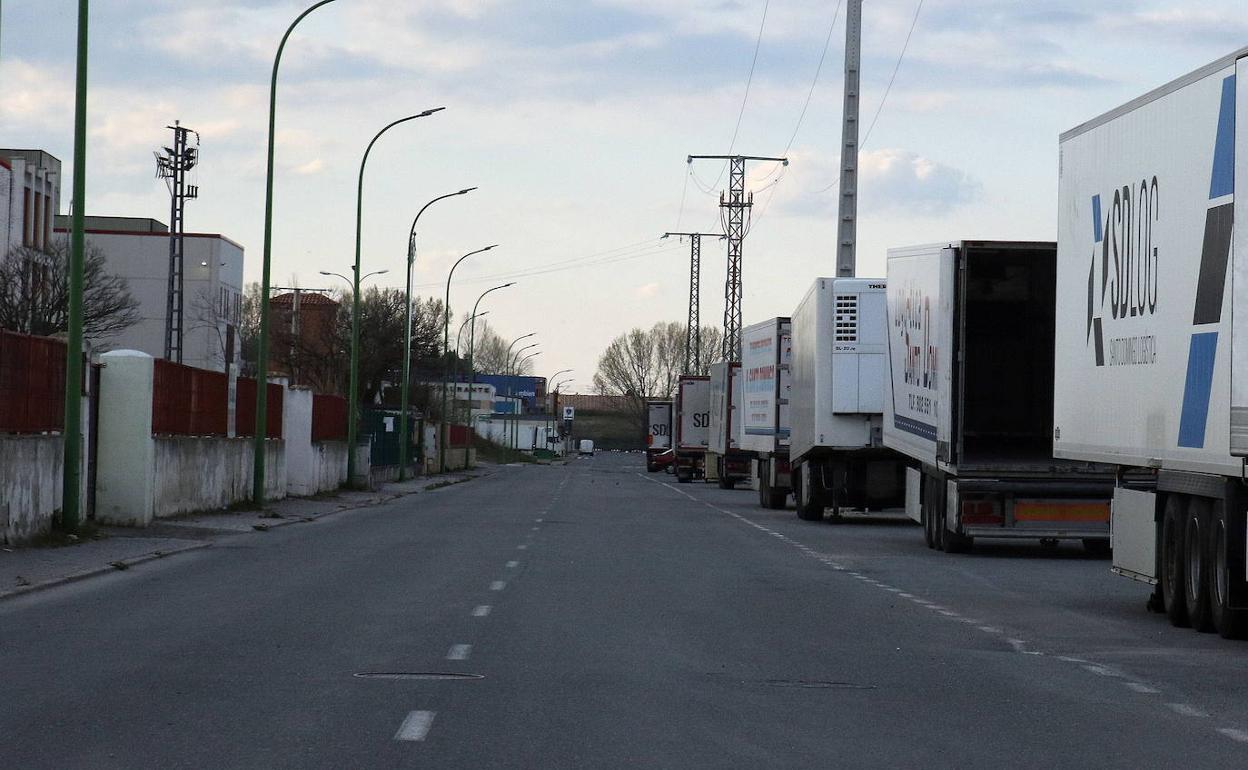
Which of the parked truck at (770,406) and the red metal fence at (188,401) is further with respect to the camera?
the parked truck at (770,406)

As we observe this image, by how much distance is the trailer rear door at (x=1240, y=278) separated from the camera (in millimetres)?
12586

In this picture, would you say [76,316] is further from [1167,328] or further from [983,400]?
[1167,328]

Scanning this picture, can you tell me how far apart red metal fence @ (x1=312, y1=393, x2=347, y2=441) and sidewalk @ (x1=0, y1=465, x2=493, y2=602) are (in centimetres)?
694

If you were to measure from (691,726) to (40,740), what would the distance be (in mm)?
3060

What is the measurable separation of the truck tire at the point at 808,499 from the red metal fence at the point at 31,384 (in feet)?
47.7

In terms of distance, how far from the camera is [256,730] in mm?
8523

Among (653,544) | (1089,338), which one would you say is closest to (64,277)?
(653,544)

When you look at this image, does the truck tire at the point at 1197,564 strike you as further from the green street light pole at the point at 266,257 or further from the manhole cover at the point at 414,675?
the green street light pole at the point at 266,257

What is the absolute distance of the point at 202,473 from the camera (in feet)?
110

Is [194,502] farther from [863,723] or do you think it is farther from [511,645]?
[863,723]

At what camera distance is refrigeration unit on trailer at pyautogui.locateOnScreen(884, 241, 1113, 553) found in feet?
79.0

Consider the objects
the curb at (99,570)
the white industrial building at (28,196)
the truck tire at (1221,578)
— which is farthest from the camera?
the white industrial building at (28,196)

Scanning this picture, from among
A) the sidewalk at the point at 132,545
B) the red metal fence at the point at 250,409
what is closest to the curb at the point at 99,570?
the sidewalk at the point at 132,545

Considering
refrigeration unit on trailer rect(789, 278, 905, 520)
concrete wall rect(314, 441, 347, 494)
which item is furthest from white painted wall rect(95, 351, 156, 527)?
concrete wall rect(314, 441, 347, 494)
